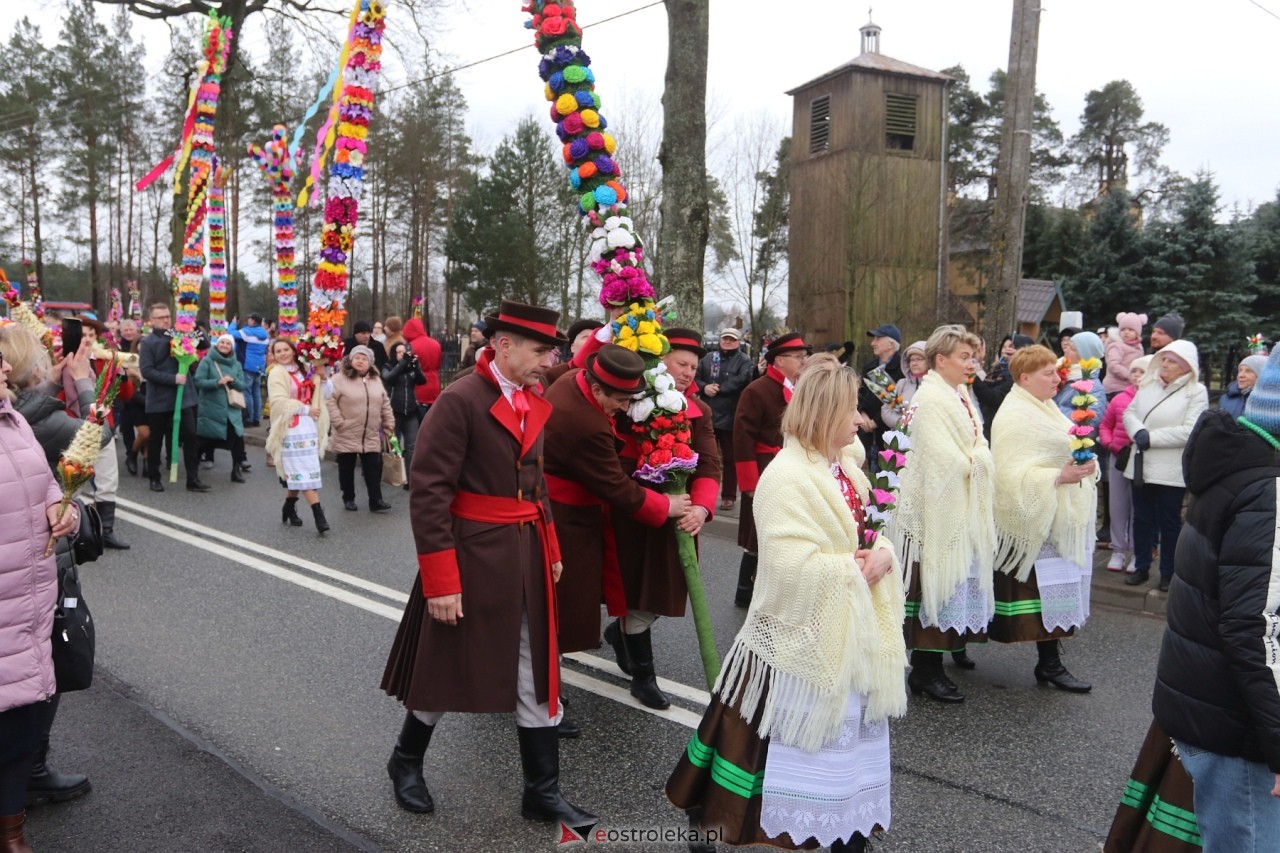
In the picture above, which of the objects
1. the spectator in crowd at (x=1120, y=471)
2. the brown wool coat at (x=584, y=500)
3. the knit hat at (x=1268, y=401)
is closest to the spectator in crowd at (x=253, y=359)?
the brown wool coat at (x=584, y=500)

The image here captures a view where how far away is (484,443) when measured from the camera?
362cm

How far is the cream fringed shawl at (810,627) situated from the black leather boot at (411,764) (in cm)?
135

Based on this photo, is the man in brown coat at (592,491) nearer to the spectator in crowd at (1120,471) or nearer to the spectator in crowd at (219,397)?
the spectator in crowd at (1120,471)

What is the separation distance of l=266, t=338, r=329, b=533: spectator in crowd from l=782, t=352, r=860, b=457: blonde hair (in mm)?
6616

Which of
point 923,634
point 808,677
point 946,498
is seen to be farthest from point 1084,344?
point 808,677

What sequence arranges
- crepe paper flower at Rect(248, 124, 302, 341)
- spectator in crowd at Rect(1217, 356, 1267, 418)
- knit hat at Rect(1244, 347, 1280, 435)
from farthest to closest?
crepe paper flower at Rect(248, 124, 302, 341), spectator in crowd at Rect(1217, 356, 1267, 418), knit hat at Rect(1244, 347, 1280, 435)

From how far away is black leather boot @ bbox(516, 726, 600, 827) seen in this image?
360 centimetres

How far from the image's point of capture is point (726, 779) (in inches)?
119

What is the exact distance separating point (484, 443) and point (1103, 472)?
25.6 ft

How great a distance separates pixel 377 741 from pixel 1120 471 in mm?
6701

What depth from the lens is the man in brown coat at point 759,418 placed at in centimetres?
687

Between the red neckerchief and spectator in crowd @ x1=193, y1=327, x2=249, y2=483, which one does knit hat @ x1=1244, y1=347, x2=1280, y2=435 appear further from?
spectator in crowd @ x1=193, y1=327, x2=249, y2=483

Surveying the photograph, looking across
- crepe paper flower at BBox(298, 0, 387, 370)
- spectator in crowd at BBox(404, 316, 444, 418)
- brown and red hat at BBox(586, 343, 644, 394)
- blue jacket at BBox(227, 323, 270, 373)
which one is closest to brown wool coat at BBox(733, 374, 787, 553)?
brown and red hat at BBox(586, 343, 644, 394)

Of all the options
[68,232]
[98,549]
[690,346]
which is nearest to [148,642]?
[98,549]
